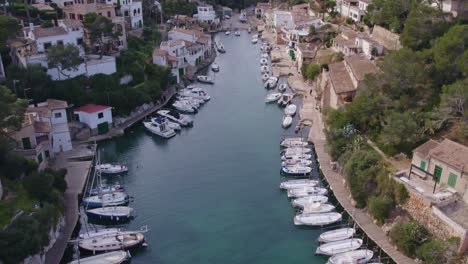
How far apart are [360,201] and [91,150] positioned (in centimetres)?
2132

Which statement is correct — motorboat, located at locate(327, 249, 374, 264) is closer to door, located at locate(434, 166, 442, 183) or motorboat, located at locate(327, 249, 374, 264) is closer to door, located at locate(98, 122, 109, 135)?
door, located at locate(434, 166, 442, 183)

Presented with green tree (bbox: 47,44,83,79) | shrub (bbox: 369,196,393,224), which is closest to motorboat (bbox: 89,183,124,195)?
green tree (bbox: 47,44,83,79)

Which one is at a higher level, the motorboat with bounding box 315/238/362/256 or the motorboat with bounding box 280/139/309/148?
the motorboat with bounding box 280/139/309/148

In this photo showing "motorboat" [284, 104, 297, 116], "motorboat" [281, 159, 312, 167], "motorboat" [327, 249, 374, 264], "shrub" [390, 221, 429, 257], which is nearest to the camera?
"shrub" [390, 221, 429, 257]

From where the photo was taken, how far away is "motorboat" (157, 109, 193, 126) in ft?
142

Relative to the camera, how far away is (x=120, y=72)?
1801 inches

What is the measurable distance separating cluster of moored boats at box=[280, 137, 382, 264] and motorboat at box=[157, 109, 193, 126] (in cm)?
1004

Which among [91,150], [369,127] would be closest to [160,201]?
[91,150]

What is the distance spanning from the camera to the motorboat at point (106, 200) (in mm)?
29938

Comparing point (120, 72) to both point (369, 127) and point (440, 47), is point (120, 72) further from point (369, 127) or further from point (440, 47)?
point (440, 47)

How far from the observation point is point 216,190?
107 feet

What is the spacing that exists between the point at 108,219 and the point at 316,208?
43.8 ft

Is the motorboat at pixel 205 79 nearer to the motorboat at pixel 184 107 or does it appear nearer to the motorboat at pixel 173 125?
the motorboat at pixel 184 107

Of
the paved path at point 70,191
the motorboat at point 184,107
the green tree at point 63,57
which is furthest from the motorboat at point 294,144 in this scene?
the green tree at point 63,57
